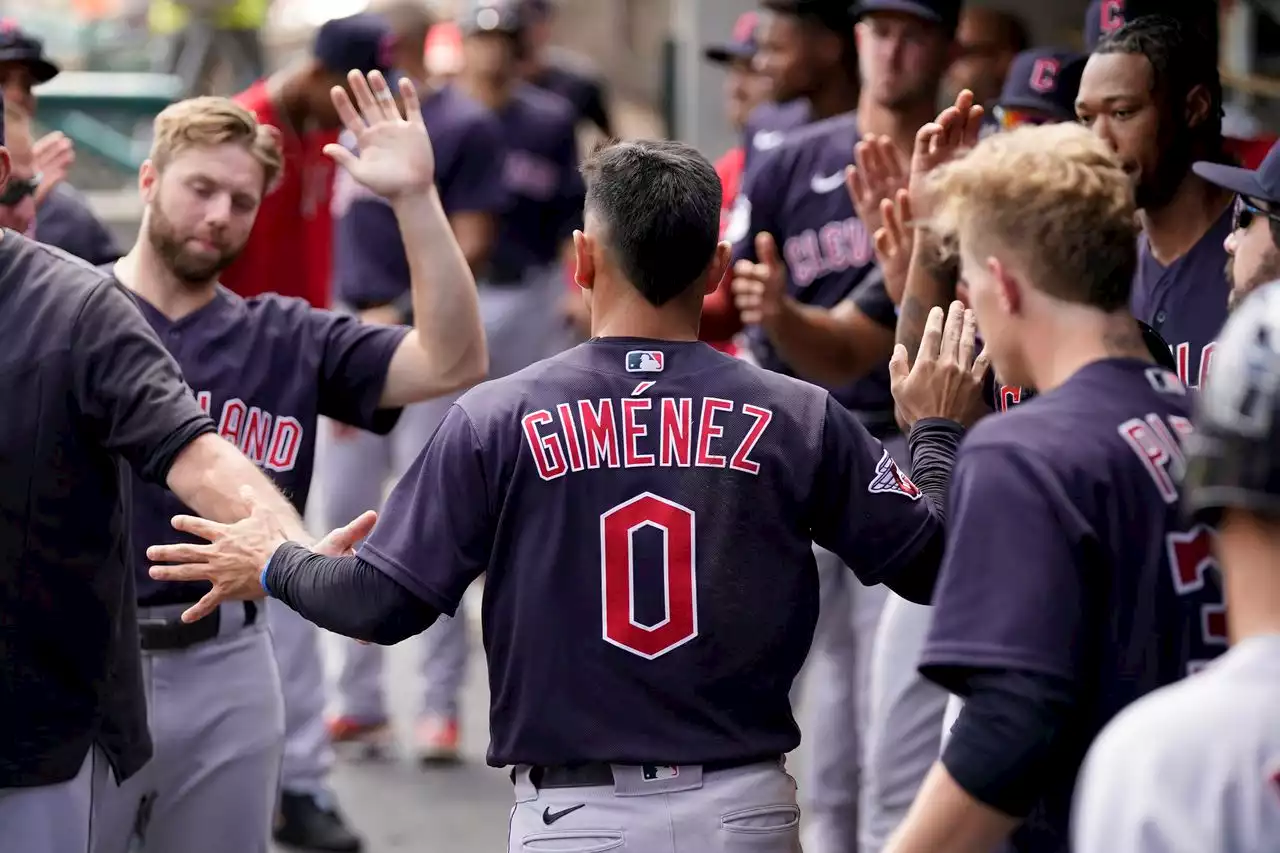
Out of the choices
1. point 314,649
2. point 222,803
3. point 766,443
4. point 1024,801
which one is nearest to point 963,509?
point 1024,801

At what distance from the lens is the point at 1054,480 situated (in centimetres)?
251

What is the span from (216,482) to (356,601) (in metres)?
0.43

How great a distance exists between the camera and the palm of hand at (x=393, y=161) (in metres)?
4.27

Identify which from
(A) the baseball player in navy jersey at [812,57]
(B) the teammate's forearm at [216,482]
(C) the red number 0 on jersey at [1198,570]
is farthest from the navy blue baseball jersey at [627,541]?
(A) the baseball player in navy jersey at [812,57]

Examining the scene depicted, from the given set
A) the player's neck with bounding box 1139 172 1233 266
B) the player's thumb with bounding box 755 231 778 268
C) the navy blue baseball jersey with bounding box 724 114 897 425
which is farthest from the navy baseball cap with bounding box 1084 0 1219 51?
the player's thumb with bounding box 755 231 778 268

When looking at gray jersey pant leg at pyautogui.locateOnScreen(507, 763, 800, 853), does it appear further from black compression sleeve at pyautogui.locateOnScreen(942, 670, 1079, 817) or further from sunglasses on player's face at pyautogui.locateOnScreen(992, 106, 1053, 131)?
sunglasses on player's face at pyautogui.locateOnScreen(992, 106, 1053, 131)

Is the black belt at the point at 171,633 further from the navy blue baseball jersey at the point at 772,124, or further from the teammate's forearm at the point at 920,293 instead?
the navy blue baseball jersey at the point at 772,124

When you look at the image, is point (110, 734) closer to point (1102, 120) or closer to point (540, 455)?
point (540, 455)

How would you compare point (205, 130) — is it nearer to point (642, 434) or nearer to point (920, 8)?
→ point (642, 434)

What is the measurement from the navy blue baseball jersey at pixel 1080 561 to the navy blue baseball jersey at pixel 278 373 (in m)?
2.18

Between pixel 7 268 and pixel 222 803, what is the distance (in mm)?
1409

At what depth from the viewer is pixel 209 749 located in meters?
4.29

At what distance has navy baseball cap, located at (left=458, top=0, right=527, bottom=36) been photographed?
852 centimetres

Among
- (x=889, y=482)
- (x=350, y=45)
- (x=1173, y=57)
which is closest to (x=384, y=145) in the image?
(x=889, y=482)
